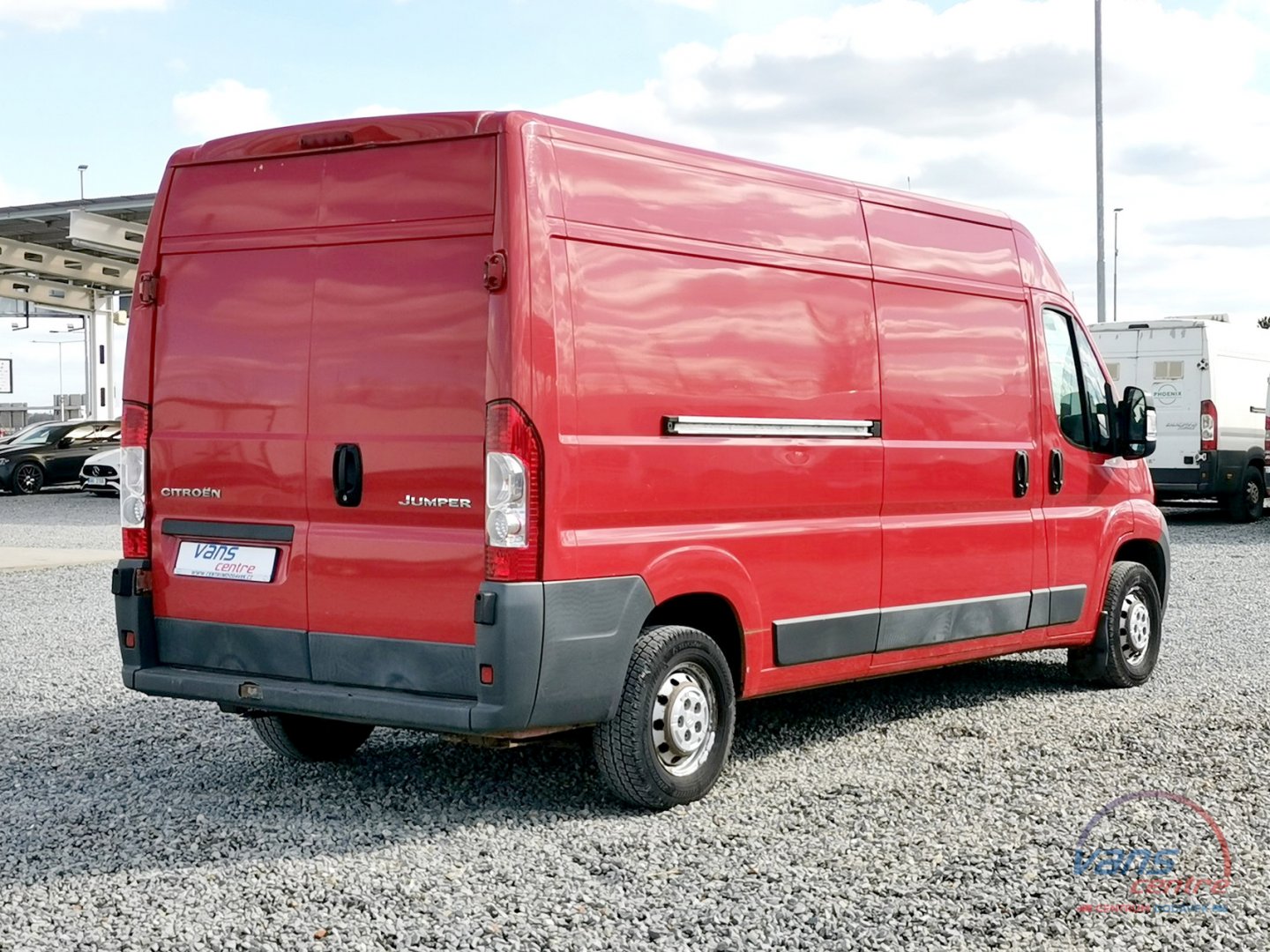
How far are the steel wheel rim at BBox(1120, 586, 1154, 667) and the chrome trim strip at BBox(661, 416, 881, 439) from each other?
2.61 meters

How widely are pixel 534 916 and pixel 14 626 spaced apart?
7976 millimetres

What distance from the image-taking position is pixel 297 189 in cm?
622

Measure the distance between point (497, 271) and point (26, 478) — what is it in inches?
1087

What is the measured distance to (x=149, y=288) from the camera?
21.5 ft

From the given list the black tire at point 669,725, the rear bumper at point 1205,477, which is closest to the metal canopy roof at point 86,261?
the rear bumper at point 1205,477

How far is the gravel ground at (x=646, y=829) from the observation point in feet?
15.6

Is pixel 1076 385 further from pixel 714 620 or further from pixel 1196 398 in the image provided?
pixel 1196 398

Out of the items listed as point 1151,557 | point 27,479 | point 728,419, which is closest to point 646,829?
point 728,419

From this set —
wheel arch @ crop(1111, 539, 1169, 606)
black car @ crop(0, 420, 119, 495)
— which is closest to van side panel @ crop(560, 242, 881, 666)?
wheel arch @ crop(1111, 539, 1169, 606)

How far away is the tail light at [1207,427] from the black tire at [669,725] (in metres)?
15.1

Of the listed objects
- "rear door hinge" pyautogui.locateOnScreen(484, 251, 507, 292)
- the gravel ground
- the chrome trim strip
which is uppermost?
"rear door hinge" pyautogui.locateOnScreen(484, 251, 507, 292)

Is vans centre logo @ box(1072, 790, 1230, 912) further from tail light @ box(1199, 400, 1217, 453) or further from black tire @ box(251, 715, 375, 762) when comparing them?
tail light @ box(1199, 400, 1217, 453)

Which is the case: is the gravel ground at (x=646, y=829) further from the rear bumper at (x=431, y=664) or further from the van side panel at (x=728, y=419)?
the van side panel at (x=728, y=419)

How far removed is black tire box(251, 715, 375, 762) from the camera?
693 centimetres
